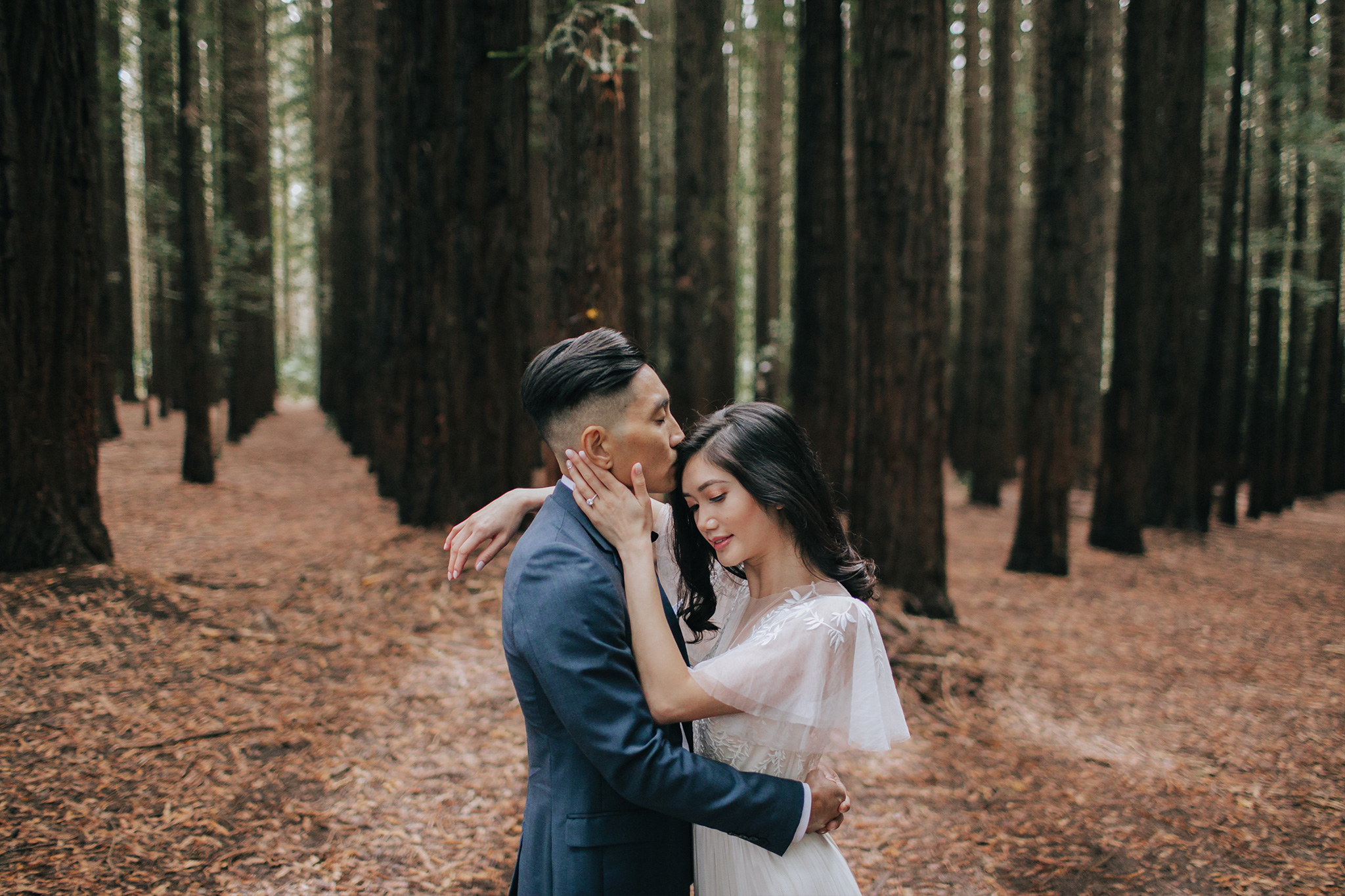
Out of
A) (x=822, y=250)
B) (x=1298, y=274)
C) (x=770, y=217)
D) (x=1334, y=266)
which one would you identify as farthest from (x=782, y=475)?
(x=1334, y=266)

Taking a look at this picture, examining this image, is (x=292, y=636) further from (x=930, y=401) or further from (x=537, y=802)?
(x=930, y=401)

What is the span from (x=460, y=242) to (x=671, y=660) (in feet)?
23.3

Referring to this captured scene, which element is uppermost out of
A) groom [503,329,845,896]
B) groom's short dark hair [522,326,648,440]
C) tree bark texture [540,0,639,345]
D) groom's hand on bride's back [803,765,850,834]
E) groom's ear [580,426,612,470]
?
tree bark texture [540,0,639,345]

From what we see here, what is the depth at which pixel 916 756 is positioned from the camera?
4.75 meters

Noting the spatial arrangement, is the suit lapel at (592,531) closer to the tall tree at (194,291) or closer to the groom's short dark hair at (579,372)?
the groom's short dark hair at (579,372)

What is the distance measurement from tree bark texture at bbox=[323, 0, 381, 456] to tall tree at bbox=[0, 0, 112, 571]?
6682 mm

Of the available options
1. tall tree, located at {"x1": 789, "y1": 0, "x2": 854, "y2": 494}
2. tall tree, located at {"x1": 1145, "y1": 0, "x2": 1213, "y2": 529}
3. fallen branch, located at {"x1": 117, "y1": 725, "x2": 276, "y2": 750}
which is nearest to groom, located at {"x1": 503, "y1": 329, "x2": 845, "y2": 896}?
fallen branch, located at {"x1": 117, "y1": 725, "x2": 276, "y2": 750}

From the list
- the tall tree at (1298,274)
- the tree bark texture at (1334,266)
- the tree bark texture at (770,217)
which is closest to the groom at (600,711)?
the tree bark texture at (1334,266)

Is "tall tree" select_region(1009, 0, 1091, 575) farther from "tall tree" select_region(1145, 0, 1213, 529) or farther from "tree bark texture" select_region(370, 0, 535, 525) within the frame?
"tree bark texture" select_region(370, 0, 535, 525)

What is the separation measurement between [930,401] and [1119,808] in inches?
131

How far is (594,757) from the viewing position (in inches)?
64.2

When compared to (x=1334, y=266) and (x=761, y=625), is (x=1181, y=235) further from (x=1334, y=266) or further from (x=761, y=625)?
(x=761, y=625)

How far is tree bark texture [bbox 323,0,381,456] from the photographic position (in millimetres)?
12805

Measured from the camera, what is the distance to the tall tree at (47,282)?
17.4 feet
